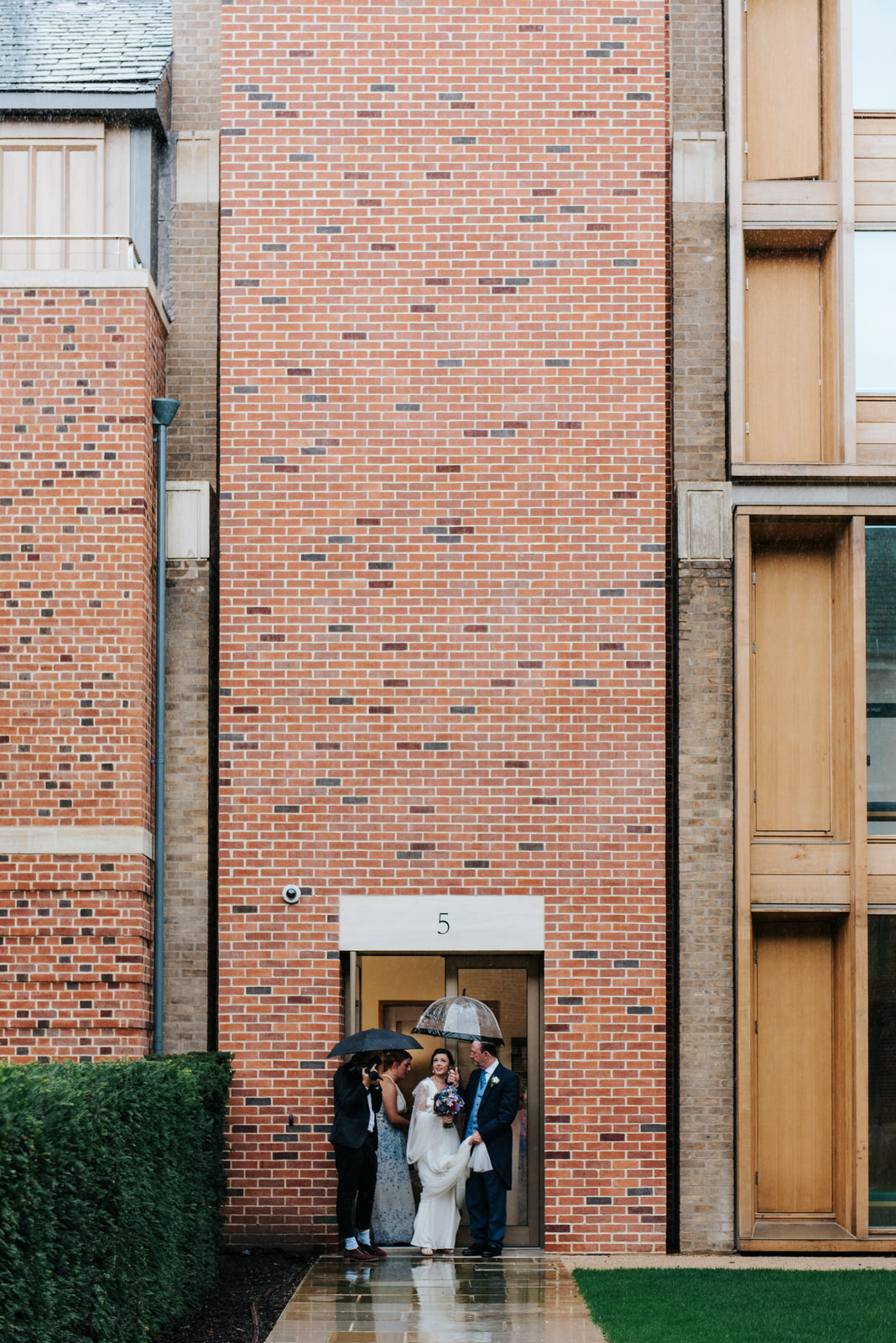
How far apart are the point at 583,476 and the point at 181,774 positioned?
4.26 meters

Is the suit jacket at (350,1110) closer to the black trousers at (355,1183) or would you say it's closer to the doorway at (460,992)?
the black trousers at (355,1183)

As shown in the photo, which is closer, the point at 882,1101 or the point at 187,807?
the point at 882,1101

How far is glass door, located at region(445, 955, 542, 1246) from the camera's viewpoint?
491 inches

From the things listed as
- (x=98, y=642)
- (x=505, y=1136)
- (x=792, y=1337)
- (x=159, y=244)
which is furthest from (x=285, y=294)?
(x=792, y=1337)

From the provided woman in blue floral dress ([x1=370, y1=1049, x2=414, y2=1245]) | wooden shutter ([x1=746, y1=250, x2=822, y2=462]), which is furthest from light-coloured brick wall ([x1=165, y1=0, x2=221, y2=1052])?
wooden shutter ([x1=746, y1=250, x2=822, y2=462])

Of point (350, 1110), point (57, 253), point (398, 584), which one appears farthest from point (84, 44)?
point (350, 1110)

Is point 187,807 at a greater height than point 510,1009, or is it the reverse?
point 187,807

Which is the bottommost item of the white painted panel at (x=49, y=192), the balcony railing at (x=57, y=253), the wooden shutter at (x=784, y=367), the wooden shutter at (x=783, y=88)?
the wooden shutter at (x=784, y=367)

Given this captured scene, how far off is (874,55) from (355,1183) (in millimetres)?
10730

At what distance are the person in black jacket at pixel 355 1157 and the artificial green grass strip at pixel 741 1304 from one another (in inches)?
67.2

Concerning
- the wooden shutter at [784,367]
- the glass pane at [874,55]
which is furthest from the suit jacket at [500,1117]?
the glass pane at [874,55]

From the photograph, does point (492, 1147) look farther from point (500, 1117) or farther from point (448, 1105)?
point (448, 1105)

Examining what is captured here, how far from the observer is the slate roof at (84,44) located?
42.6 ft

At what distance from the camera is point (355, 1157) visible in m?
11.4
